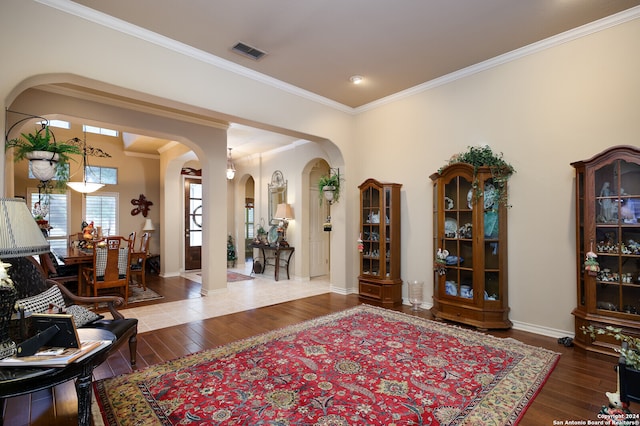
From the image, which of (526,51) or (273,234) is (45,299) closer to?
(273,234)

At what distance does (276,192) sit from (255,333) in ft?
15.3

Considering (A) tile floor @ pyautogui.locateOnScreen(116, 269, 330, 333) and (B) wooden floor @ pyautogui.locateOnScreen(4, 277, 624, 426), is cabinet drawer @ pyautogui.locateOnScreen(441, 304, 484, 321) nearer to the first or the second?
(B) wooden floor @ pyautogui.locateOnScreen(4, 277, 624, 426)

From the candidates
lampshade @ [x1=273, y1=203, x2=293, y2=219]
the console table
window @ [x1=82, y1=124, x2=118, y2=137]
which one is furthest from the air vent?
window @ [x1=82, y1=124, x2=118, y2=137]

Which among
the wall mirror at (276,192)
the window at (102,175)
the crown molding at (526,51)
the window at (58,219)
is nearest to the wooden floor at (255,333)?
the wall mirror at (276,192)

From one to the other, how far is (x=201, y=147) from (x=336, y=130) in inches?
94.7

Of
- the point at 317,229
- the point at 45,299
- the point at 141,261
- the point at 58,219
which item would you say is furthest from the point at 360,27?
the point at 58,219

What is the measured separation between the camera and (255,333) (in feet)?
12.0

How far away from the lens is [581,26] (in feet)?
11.0

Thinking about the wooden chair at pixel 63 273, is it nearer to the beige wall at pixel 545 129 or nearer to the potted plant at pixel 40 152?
the potted plant at pixel 40 152

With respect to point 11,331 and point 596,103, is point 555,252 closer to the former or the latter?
point 596,103

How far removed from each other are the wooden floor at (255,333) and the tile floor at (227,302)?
0.30 m

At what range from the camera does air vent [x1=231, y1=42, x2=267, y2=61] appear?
3.62 meters

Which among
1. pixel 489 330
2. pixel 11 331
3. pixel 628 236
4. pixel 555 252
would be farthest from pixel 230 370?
pixel 628 236

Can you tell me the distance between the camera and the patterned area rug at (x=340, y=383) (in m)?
2.11
